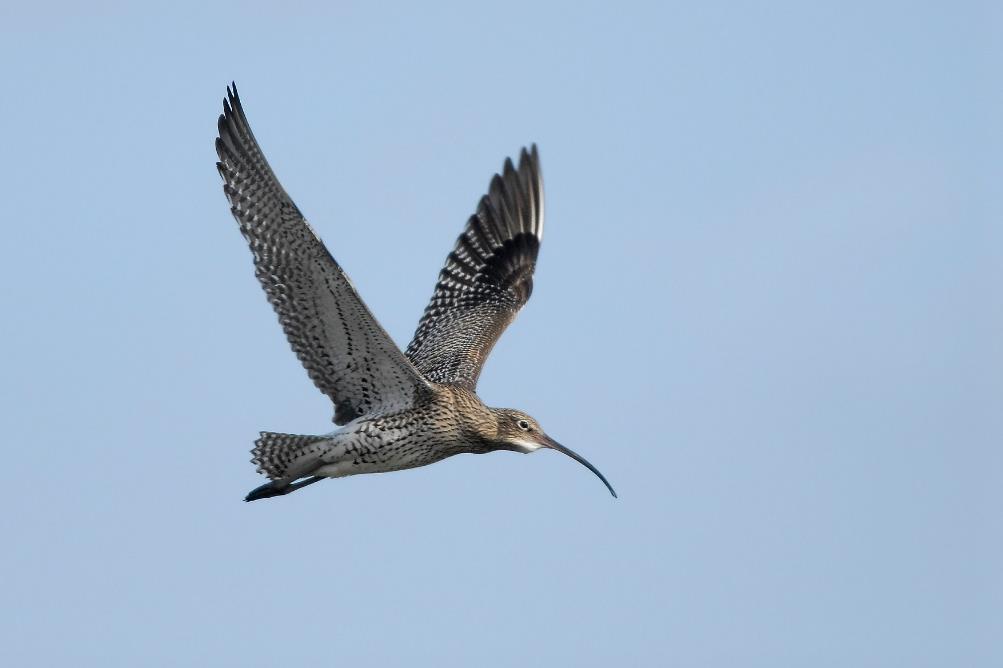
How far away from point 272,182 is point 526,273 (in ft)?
20.7

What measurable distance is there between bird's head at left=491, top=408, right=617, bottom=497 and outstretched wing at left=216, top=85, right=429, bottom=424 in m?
1.05

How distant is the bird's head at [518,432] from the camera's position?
16594 millimetres

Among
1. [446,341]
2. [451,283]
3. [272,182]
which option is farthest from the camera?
[451,283]

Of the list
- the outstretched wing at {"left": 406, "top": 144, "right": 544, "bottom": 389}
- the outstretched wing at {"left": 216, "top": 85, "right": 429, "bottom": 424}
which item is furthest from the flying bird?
the outstretched wing at {"left": 406, "top": 144, "right": 544, "bottom": 389}

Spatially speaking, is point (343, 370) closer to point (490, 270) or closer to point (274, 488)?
point (274, 488)

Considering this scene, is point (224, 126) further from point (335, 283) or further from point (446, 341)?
point (446, 341)

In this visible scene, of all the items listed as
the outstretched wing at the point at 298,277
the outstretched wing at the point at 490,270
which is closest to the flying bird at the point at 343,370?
the outstretched wing at the point at 298,277

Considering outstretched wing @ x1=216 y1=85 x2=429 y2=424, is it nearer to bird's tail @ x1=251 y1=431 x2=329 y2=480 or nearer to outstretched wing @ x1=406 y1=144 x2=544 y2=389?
bird's tail @ x1=251 y1=431 x2=329 y2=480

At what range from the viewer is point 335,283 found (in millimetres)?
14914

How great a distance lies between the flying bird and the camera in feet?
49.1

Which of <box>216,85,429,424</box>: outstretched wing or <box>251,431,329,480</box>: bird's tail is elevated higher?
<box>216,85,429,424</box>: outstretched wing

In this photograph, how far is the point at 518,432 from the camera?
16688mm

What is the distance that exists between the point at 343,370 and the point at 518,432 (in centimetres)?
191

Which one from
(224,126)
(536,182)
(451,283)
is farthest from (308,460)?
(536,182)
